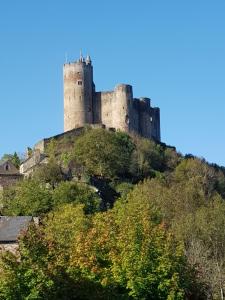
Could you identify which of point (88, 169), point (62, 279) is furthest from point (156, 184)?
point (62, 279)

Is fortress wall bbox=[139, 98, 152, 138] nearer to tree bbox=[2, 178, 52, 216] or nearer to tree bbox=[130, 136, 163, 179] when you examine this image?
tree bbox=[130, 136, 163, 179]

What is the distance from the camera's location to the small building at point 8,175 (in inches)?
4109

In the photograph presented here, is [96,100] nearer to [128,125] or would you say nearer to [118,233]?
[128,125]

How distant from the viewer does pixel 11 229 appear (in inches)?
2864

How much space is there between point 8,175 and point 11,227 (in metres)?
32.7

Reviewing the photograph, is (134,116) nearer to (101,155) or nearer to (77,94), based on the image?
(77,94)

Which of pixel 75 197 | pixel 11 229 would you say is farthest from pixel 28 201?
pixel 11 229

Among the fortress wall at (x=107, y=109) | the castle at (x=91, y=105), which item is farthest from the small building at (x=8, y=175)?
the fortress wall at (x=107, y=109)

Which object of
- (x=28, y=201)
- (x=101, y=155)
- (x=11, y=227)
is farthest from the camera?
(x=101, y=155)

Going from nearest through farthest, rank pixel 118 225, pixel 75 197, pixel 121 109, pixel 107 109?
pixel 118 225, pixel 75 197, pixel 121 109, pixel 107 109

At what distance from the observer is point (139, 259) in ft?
208

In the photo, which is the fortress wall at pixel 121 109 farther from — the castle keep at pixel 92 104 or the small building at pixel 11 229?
the small building at pixel 11 229

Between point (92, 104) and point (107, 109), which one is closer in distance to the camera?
point (107, 109)

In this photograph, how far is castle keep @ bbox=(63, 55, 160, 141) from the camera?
11612 centimetres
